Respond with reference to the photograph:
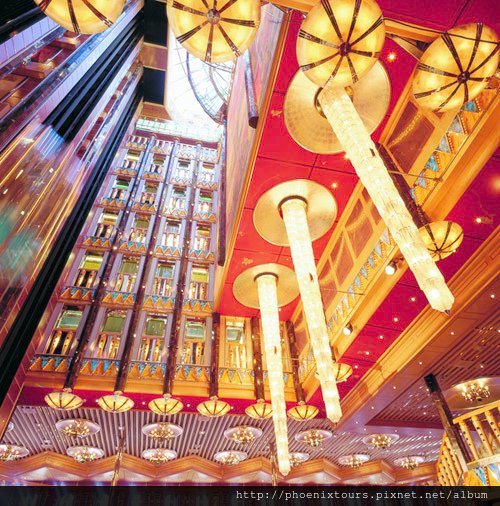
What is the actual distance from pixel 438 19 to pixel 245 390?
346 inches

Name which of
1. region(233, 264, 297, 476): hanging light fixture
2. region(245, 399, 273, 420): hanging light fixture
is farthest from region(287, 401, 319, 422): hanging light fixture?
region(233, 264, 297, 476): hanging light fixture

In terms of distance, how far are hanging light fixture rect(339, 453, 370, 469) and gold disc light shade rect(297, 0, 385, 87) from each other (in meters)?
12.8

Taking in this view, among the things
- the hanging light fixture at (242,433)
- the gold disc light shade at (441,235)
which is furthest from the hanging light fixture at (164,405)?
the gold disc light shade at (441,235)

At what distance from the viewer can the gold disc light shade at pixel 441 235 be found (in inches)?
205

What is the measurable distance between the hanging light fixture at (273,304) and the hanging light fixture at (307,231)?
96 cm

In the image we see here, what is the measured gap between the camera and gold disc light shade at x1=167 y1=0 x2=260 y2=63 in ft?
11.2

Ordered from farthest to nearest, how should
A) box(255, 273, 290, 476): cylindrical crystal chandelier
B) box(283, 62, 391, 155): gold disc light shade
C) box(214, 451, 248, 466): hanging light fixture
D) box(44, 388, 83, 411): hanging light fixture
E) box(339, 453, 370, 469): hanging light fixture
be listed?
box(339, 453, 370, 469): hanging light fixture, box(214, 451, 248, 466): hanging light fixture, box(44, 388, 83, 411): hanging light fixture, box(255, 273, 290, 476): cylindrical crystal chandelier, box(283, 62, 391, 155): gold disc light shade

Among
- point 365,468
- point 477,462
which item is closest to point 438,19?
point 477,462

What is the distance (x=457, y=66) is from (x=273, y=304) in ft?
20.7

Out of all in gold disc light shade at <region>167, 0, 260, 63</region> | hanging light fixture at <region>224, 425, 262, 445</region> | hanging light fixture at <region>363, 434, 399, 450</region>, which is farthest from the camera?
hanging light fixture at <region>363, 434, 399, 450</region>

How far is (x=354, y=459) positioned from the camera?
1280 centimetres

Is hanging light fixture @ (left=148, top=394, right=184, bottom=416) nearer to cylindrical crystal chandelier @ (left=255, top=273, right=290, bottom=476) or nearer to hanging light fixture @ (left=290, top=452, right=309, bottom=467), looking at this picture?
cylindrical crystal chandelier @ (left=255, top=273, right=290, bottom=476)

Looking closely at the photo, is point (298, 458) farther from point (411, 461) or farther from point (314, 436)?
point (411, 461)

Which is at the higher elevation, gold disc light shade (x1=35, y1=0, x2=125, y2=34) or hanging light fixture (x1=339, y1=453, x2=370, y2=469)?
gold disc light shade (x1=35, y1=0, x2=125, y2=34)
